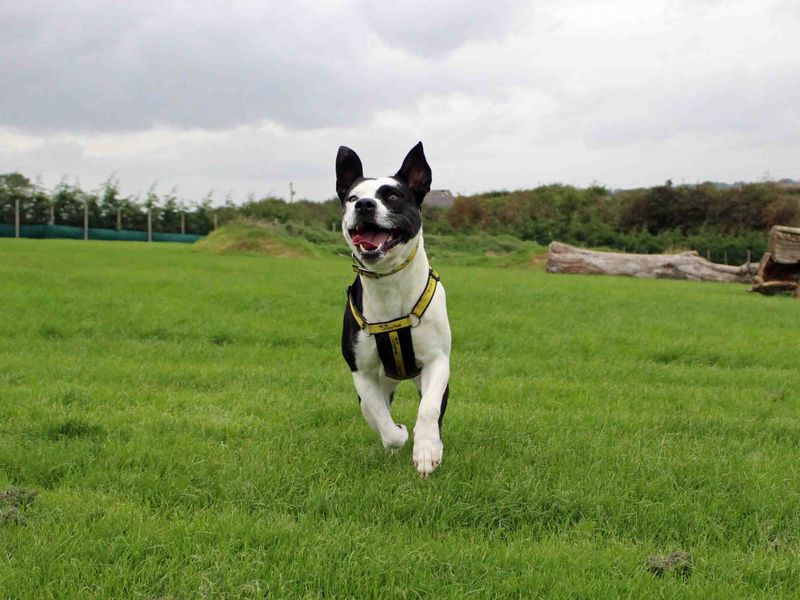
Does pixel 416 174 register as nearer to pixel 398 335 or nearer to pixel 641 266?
pixel 398 335

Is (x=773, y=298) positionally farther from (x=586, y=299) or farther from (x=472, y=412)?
(x=472, y=412)

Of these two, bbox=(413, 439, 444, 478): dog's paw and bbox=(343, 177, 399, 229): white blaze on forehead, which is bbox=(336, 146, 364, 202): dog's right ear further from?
bbox=(413, 439, 444, 478): dog's paw

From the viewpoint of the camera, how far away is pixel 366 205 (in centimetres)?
428

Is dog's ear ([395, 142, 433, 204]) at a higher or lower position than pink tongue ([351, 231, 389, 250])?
higher

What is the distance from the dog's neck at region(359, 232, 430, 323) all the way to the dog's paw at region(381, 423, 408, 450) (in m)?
0.71

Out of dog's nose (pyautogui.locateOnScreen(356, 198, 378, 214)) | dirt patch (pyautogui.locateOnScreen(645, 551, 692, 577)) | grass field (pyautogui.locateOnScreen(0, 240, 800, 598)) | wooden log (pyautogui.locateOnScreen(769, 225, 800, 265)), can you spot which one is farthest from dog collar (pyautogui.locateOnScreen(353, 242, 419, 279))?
wooden log (pyautogui.locateOnScreen(769, 225, 800, 265))

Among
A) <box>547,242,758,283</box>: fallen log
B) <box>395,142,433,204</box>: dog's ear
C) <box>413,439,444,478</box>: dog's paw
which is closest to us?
<box>413,439,444,478</box>: dog's paw

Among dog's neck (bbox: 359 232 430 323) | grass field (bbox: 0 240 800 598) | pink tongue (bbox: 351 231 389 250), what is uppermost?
pink tongue (bbox: 351 231 389 250)

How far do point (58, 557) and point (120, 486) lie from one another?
1002 mm

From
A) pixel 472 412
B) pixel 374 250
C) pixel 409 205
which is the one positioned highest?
pixel 409 205

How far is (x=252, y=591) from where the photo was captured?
2.86m

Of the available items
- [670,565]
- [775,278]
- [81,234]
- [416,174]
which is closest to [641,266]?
[775,278]

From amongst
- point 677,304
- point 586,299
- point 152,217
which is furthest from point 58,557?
point 152,217

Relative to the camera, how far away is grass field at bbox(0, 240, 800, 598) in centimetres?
306
